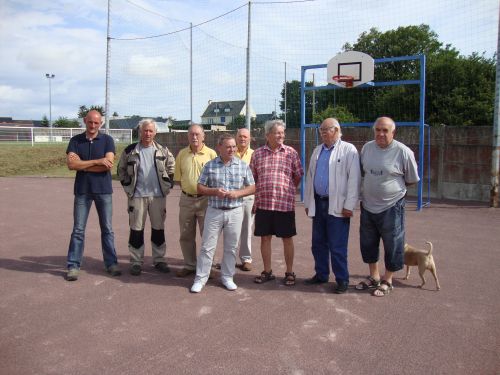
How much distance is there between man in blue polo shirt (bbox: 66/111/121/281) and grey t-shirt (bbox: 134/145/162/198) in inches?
13.4

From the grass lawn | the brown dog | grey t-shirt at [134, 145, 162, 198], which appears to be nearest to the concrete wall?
the brown dog

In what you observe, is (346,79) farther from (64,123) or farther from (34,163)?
(64,123)

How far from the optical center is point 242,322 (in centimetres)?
405

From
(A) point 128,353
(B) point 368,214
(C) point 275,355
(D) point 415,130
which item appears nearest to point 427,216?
(D) point 415,130

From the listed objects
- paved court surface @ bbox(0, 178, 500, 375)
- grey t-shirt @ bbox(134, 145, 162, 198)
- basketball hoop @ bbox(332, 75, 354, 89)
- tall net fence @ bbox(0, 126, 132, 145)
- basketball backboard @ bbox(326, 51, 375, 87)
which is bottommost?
paved court surface @ bbox(0, 178, 500, 375)

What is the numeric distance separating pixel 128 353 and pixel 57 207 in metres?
8.10

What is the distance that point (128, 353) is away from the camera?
3.47 meters

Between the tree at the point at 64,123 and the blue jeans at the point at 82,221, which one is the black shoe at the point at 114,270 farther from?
the tree at the point at 64,123

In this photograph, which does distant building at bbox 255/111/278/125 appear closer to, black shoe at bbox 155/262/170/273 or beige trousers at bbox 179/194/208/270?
beige trousers at bbox 179/194/208/270

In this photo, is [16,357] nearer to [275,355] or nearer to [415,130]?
[275,355]

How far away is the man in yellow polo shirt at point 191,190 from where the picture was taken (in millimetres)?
5367

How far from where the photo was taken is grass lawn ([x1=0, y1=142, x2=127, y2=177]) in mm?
20438

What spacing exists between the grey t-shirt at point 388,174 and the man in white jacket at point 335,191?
15cm

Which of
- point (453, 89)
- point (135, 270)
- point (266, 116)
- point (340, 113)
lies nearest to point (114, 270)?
point (135, 270)
